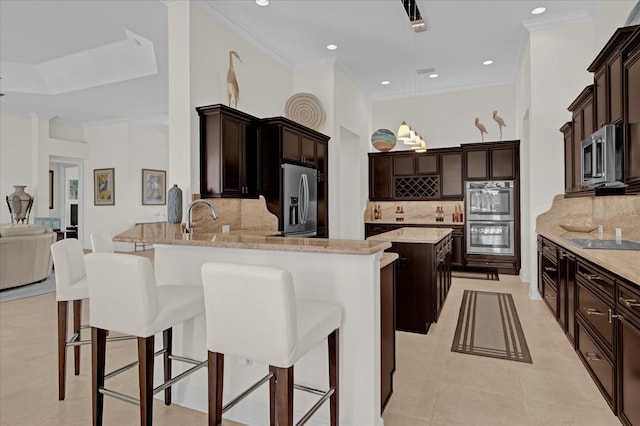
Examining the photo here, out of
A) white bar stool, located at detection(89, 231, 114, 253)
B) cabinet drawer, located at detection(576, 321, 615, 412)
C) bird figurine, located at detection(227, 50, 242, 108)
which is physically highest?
bird figurine, located at detection(227, 50, 242, 108)

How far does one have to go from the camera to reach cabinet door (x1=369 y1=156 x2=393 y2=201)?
299 inches

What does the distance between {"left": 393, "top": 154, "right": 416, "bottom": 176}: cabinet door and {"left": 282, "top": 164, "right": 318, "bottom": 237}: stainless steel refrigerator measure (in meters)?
2.63

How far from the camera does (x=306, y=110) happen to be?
5.93 meters

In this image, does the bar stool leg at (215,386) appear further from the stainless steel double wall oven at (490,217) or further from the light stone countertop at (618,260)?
the stainless steel double wall oven at (490,217)

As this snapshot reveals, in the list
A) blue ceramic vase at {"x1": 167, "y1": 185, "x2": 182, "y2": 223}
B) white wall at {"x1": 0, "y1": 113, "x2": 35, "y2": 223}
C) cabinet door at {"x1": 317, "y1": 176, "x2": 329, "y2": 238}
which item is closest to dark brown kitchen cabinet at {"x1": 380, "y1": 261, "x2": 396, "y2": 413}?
blue ceramic vase at {"x1": 167, "y1": 185, "x2": 182, "y2": 223}

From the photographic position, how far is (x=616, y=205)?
12.7 ft

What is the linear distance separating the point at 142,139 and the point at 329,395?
917cm

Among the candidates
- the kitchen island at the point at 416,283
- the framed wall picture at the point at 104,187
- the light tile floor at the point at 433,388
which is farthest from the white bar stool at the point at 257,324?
the framed wall picture at the point at 104,187

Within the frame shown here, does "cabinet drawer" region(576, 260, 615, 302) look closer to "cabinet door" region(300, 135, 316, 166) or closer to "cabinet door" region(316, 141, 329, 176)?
"cabinet door" region(300, 135, 316, 166)

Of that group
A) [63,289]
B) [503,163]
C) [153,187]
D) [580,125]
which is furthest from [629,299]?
[153,187]

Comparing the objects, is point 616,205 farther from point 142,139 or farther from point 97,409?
point 142,139

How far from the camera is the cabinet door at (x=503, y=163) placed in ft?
21.1

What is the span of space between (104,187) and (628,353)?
10132mm

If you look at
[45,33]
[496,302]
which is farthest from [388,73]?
[45,33]
